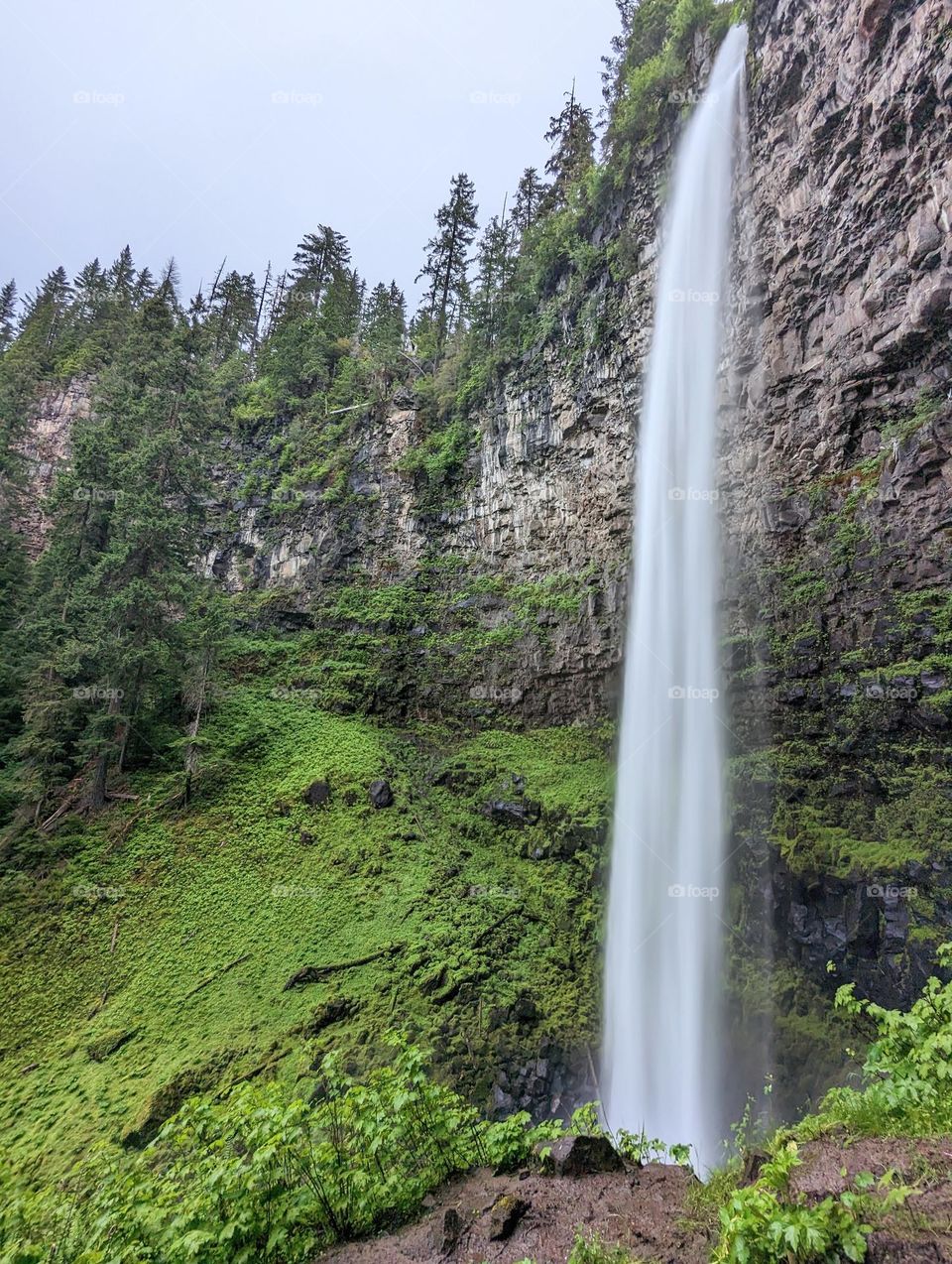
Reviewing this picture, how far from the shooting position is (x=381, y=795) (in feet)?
Answer: 48.9

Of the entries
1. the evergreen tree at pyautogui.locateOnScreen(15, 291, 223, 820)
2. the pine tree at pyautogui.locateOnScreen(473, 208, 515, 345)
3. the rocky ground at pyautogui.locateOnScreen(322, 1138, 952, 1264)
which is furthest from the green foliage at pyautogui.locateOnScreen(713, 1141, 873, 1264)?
the pine tree at pyautogui.locateOnScreen(473, 208, 515, 345)

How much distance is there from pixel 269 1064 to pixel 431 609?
14.0 metres

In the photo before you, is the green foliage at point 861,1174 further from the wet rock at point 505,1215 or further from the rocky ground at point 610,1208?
the wet rock at point 505,1215

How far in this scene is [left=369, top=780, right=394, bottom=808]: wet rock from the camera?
14.8 metres

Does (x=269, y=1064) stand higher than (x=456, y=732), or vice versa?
(x=456, y=732)

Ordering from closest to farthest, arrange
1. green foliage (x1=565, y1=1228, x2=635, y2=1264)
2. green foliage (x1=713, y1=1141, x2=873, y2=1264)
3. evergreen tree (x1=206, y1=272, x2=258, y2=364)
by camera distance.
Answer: green foliage (x1=713, y1=1141, x2=873, y2=1264)
green foliage (x1=565, y1=1228, x2=635, y2=1264)
evergreen tree (x1=206, y1=272, x2=258, y2=364)

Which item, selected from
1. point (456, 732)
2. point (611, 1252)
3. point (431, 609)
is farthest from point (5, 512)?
point (611, 1252)

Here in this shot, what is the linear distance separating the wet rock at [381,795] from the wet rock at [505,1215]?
37.2 feet

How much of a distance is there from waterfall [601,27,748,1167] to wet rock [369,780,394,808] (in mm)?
5749

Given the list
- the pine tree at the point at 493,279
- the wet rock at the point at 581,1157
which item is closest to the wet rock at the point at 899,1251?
the wet rock at the point at 581,1157

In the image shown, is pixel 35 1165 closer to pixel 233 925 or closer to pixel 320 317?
pixel 233 925

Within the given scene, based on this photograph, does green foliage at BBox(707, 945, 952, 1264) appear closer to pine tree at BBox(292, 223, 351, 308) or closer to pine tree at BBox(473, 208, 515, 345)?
pine tree at BBox(473, 208, 515, 345)

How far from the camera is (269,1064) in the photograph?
8336mm

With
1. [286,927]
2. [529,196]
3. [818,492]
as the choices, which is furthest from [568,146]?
[286,927]
